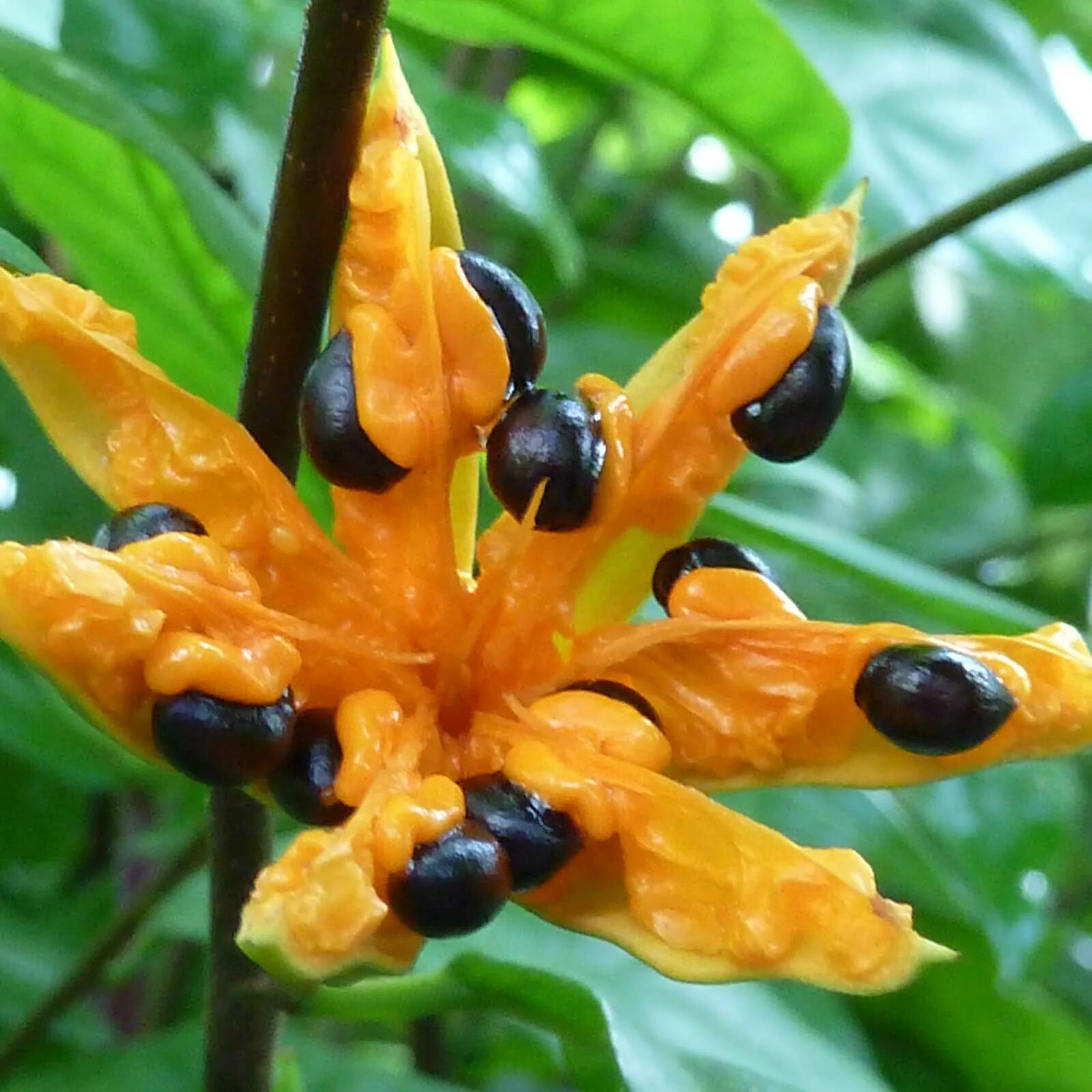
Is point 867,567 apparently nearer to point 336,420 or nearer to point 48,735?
point 336,420

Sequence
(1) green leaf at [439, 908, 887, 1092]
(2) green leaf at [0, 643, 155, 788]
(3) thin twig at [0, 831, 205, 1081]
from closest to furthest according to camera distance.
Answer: (1) green leaf at [439, 908, 887, 1092] < (3) thin twig at [0, 831, 205, 1081] < (2) green leaf at [0, 643, 155, 788]

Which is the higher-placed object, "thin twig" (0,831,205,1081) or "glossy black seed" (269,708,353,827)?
"glossy black seed" (269,708,353,827)

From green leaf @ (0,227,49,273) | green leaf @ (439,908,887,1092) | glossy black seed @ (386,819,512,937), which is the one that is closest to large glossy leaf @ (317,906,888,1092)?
green leaf @ (439,908,887,1092)

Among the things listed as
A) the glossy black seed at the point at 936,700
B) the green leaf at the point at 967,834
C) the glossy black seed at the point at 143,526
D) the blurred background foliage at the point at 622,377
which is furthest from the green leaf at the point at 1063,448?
the glossy black seed at the point at 143,526

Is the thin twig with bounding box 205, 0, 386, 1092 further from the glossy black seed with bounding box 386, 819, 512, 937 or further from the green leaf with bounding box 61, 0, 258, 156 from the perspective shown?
the green leaf with bounding box 61, 0, 258, 156

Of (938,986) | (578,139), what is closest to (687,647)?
(938,986)

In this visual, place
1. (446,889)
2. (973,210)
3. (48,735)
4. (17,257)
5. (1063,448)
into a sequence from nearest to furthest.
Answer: (446,889), (17,257), (973,210), (48,735), (1063,448)

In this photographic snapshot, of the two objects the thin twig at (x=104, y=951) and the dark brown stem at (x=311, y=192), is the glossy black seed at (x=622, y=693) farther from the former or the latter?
the thin twig at (x=104, y=951)

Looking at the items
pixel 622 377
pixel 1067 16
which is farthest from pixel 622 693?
pixel 1067 16
